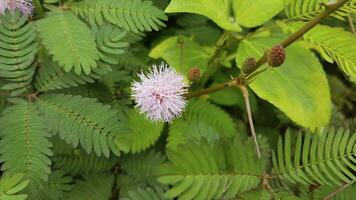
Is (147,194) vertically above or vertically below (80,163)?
above

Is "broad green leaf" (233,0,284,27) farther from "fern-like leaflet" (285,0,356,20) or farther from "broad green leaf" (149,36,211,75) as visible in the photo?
"broad green leaf" (149,36,211,75)

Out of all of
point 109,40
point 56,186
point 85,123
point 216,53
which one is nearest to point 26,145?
point 85,123

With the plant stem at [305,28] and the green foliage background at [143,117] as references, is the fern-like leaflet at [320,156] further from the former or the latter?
the plant stem at [305,28]

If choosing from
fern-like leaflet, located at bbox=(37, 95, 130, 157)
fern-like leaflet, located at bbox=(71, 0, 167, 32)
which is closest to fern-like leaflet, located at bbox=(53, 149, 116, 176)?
fern-like leaflet, located at bbox=(37, 95, 130, 157)

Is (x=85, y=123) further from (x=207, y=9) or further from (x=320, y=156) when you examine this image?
(x=320, y=156)

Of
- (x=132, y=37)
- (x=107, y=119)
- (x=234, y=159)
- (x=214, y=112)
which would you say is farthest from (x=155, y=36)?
(x=234, y=159)

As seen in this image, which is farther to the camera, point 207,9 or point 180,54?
point 180,54
